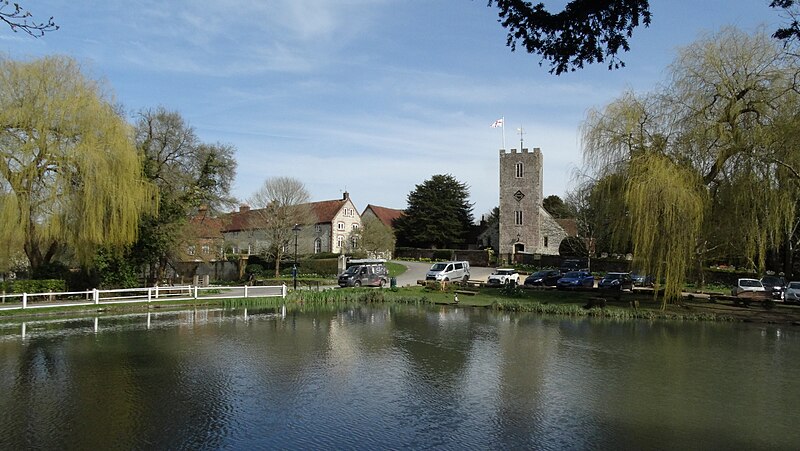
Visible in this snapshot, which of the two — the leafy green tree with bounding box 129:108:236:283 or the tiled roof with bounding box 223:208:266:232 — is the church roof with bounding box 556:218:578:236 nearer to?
the tiled roof with bounding box 223:208:266:232

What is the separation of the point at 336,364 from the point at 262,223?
146ft

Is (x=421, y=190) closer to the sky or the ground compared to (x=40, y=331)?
closer to the sky

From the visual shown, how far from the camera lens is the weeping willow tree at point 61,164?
27.0m

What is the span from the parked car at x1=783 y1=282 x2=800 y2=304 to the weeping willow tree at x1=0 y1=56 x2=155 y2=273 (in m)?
34.8

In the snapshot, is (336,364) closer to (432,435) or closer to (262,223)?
(432,435)

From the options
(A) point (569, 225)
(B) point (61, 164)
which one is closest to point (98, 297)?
(B) point (61, 164)

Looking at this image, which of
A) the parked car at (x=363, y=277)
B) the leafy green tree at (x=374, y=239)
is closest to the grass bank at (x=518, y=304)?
the parked car at (x=363, y=277)

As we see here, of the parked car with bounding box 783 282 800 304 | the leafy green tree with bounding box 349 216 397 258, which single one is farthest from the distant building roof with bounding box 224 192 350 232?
the parked car with bounding box 783 282 800 304

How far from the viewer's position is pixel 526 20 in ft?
29.8

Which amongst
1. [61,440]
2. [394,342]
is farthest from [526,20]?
[394,342]

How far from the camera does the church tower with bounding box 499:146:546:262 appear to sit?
67.1 metres

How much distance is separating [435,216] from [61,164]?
50.1m

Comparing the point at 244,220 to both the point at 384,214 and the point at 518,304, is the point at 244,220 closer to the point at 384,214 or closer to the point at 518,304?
the point at 384,214

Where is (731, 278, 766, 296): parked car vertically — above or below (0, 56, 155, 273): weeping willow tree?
below
